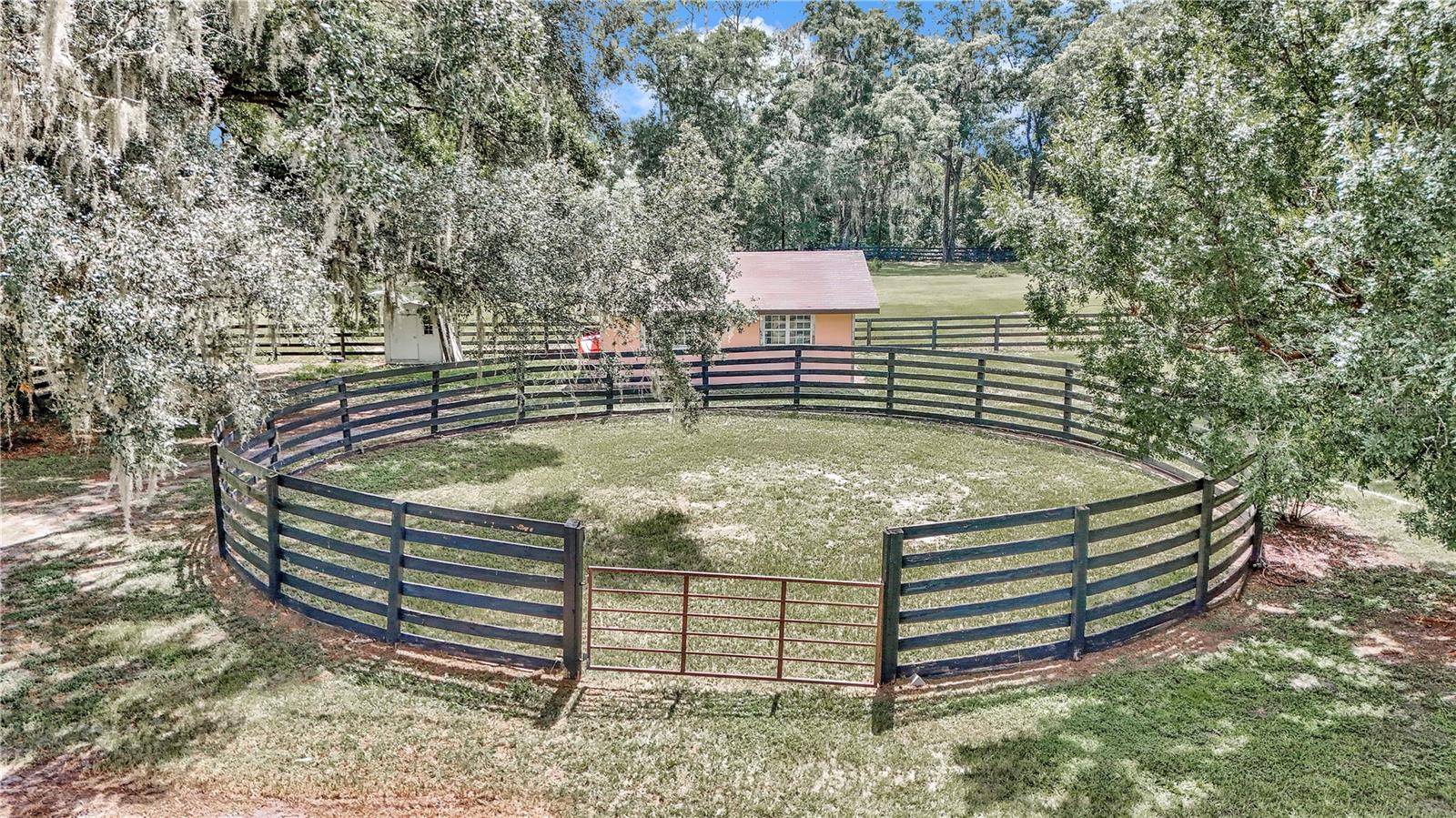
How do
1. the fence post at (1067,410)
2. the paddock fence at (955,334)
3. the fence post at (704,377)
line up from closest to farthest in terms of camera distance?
the fence post at (1067,410) → the fence post at (704,377) → the paddock fence at (955,334)

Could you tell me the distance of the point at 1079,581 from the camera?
6520 mm

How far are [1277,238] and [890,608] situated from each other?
3.95 metres

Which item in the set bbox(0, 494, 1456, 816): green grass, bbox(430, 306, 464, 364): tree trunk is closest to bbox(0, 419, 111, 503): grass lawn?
bbox(0, 494, 1456, 816): green grass

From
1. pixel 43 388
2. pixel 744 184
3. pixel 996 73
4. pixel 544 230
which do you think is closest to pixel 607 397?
pixel 544 230

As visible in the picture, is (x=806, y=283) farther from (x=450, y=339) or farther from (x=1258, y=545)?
(x=1258, y=545)

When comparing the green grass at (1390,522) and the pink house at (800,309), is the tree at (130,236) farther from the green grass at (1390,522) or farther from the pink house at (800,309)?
the green grass at (1390,522)

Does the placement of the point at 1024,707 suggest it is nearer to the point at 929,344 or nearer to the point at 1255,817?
the point at 1255,817

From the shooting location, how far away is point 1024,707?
581 centimetres

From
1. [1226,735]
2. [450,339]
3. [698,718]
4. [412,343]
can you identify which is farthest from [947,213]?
[698,718]

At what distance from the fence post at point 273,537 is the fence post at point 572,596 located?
292 centimetres

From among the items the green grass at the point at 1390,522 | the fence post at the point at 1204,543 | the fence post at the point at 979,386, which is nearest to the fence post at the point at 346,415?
the fence post at the point at 979,386

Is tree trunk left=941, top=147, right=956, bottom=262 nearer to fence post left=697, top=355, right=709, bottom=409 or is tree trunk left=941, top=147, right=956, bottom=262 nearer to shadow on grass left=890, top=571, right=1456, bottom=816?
fence post left=697, top=355, right=709, bottom=409

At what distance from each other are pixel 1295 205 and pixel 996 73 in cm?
5329

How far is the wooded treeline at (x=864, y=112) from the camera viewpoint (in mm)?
42656
